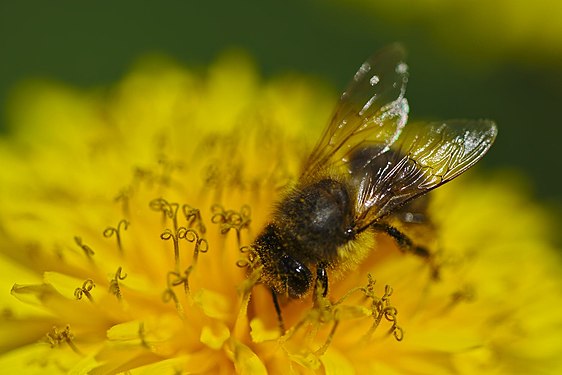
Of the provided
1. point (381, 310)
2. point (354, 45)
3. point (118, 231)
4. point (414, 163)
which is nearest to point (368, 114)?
point (414, 163)

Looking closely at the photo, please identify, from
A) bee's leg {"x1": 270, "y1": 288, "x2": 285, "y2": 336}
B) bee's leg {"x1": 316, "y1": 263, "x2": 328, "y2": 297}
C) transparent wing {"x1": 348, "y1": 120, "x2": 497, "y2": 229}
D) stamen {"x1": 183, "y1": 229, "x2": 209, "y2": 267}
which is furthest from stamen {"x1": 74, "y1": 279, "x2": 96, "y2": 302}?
transparent wing {"x1": 348, "y1": 120, "x2": 497, "y2": 229}

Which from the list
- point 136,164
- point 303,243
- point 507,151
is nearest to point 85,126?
point 136,164

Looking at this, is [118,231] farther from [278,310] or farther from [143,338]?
[278,310]

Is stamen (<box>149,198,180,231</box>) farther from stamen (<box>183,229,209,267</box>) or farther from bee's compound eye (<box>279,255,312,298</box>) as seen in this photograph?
bee's compound eye (<box>279,255,312,298</box>)

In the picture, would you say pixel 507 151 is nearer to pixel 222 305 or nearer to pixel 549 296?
pixel 549 296

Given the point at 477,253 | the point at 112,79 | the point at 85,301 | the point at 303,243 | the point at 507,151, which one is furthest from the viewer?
the point at 112,79

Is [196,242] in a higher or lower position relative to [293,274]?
higher
